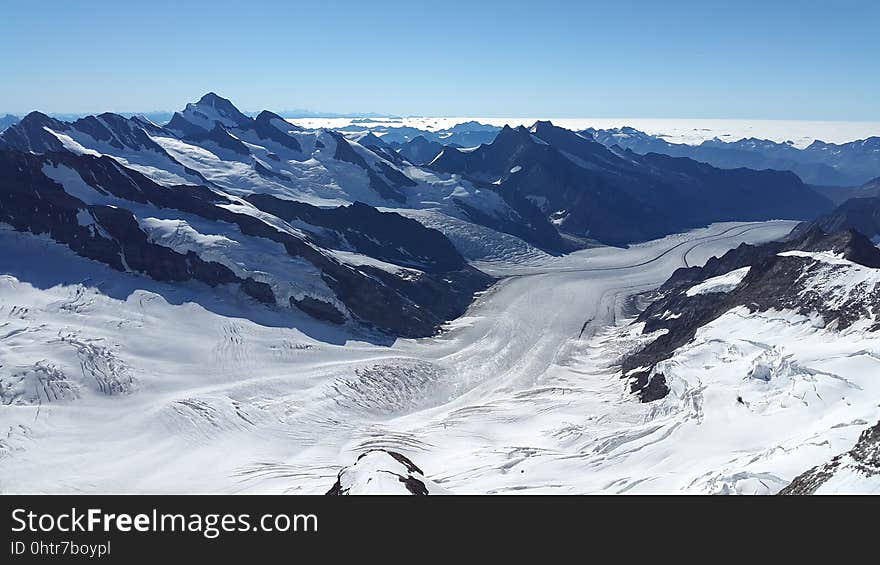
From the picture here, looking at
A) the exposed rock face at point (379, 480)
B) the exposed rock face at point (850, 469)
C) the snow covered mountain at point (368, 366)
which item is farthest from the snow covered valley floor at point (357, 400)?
the exposed rock face at point (379, 480)

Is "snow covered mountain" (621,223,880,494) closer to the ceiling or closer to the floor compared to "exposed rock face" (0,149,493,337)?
closer to the floor

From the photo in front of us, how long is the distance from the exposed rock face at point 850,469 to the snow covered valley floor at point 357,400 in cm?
261

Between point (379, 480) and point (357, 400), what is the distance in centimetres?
4810

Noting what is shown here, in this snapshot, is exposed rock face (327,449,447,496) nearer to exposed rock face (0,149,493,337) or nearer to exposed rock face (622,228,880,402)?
exposed rock face (622,228,880,402)

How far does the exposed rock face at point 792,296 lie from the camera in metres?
71.8

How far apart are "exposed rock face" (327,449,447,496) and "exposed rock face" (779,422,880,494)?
2426 centimetres

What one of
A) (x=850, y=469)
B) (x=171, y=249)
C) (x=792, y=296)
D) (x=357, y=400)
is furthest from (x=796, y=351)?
(x=171, y=249)

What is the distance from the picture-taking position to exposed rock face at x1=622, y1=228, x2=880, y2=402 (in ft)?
236

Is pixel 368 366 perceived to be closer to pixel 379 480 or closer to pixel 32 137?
pixel 379 480

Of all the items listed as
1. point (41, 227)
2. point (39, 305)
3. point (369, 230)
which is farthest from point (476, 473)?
point (369, 230)

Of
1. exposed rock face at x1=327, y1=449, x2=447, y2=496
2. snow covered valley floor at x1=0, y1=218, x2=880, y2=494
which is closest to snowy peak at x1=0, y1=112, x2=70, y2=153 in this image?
snow covered valley floor at x1=0, y1=218, x2=880, y2=494

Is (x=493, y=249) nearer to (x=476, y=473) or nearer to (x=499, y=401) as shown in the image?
(x=499, y=401)

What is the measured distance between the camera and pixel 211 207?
5064 inches

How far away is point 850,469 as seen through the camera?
34.0m
